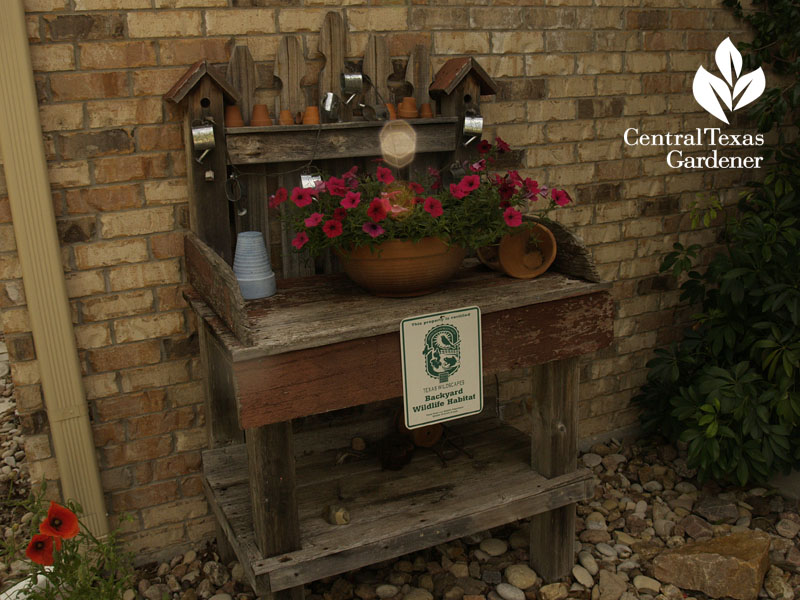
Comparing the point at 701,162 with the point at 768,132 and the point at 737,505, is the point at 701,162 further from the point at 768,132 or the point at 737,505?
the point at 737,505

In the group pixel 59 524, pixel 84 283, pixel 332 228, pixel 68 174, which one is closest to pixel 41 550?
pixel 59 524

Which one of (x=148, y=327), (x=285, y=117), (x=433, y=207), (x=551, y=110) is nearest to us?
(x=433, y=207)

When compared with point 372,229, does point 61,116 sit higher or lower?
higher

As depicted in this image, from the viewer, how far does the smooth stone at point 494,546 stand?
2840 millimetres

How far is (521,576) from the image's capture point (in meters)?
2.69

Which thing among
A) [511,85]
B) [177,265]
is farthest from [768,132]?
A: [177,265]

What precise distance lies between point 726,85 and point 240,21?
87.0 inches

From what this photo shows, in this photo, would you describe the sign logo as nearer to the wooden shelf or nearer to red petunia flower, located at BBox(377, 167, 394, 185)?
red petunia flower, located at BBox(377, 167, 394, 185)

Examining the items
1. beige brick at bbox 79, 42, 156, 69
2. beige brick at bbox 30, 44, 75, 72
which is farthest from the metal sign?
beige brick at bbox 30, 44, 75, 72

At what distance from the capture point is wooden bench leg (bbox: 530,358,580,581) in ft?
8.09

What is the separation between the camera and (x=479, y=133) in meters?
2.66

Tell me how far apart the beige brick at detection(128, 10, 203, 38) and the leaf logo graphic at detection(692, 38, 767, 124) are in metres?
2.18

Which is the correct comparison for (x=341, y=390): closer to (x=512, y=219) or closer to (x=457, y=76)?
(x=512, y=219)

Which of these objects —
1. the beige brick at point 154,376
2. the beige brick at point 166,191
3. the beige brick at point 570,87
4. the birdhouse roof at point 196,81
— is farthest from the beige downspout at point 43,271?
the beige brick at point 570,87
